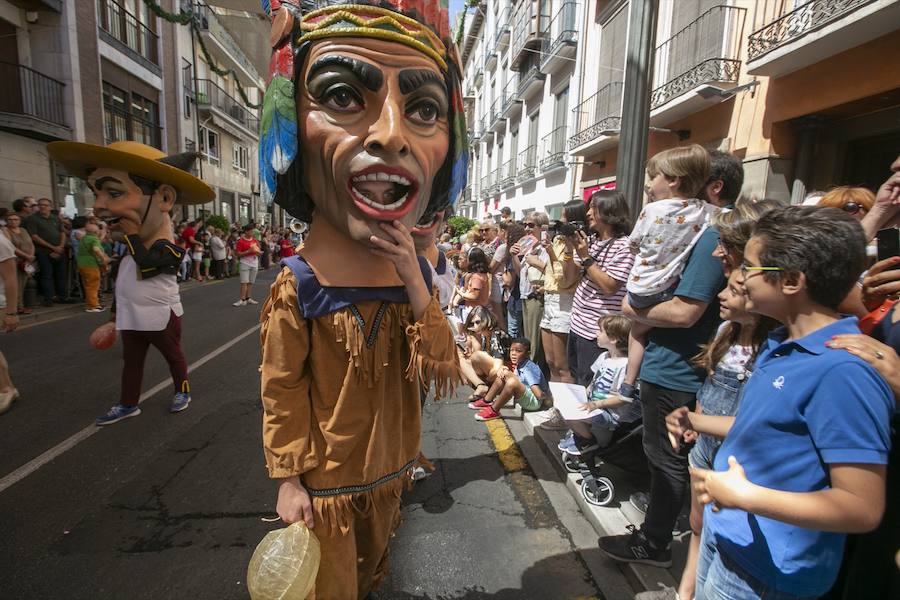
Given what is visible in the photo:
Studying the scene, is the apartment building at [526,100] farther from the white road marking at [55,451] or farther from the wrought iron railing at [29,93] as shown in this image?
the wrought iron railing at [29,93]

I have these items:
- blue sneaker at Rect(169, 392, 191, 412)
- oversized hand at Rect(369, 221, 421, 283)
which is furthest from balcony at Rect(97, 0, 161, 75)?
oversized hand at Rect(369, 221, 421, 283)

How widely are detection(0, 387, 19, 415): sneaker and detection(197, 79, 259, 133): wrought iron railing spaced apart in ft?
52.7

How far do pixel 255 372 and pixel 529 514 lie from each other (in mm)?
3671

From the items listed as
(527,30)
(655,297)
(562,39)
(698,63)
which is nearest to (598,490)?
(655,297)

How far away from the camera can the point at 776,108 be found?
6934 mm

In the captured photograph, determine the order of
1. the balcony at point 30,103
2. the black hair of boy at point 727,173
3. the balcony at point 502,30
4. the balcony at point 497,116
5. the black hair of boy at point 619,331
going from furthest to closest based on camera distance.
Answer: the balcony at point 497,116 < the balcony at point 502,30 < the balcony at point 30,103 < the black hair of boy at point 619,331 < the black hair of boy at point 727,173

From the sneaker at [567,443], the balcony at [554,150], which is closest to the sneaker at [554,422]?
the sneaker at [567,443]

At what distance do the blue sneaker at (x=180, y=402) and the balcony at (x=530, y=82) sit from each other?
14694 mm

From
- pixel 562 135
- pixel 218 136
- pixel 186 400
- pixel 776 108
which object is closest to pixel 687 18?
pixel 776 108

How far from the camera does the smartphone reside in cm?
143

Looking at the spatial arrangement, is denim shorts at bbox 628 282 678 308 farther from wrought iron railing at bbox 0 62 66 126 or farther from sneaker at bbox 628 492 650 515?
wrought iron railing at bbox 0 62 66 126

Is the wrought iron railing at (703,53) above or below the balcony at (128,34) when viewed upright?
below

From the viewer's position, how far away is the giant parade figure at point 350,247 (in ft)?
4.42

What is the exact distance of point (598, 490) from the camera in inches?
104
